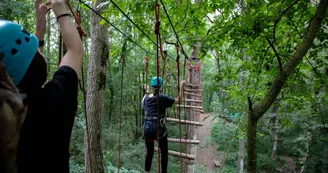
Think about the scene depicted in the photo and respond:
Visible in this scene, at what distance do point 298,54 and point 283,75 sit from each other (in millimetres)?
179

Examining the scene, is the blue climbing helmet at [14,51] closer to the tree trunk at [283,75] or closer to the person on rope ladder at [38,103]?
the person on rope ladder at [38,103]

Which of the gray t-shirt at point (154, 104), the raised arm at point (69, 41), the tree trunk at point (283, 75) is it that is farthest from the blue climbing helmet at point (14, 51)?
the gray t-shirt at point (154, 104)

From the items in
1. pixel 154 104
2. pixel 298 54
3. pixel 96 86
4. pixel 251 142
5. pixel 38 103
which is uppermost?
pixel 298 54

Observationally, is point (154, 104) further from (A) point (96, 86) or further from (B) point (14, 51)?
(B) point (14, 51)

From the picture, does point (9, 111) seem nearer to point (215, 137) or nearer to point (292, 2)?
point (292, 2)

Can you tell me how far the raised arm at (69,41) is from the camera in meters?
0.73

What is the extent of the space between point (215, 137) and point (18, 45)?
9038mm

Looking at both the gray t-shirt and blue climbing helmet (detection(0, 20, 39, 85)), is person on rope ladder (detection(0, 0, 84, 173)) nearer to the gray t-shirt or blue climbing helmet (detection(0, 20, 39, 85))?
blue climbing helmet (detection(0, 20, 39, 85))

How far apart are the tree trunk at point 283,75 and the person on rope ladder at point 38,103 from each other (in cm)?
154

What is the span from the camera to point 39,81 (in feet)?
1.97

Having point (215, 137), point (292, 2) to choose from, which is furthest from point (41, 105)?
point (215, 137)

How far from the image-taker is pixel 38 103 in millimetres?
574

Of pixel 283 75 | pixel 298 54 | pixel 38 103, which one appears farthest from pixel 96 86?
pixel 38 103

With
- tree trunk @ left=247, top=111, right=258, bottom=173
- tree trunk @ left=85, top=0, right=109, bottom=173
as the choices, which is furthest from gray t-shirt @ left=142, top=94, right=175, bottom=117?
tree trunk @ left=247, top=111, right=258, bottom=173
